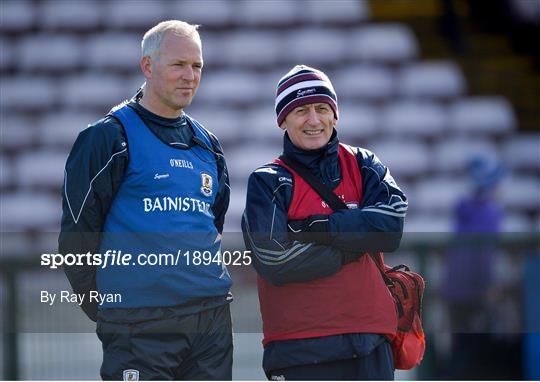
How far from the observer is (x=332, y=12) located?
10.9 meters

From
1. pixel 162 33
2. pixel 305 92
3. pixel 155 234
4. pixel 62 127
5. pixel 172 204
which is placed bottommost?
pixel 155 234

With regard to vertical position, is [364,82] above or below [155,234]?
above

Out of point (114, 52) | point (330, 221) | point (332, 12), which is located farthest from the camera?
point (332, 12)

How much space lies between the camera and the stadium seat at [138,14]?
10898 mm

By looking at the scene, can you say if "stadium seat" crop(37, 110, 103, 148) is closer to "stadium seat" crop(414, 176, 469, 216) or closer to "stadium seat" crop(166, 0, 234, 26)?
"stadium seat" crop(166, 0, 234, 26)

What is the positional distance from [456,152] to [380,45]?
133cm

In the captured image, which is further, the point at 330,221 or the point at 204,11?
the point at 204,11

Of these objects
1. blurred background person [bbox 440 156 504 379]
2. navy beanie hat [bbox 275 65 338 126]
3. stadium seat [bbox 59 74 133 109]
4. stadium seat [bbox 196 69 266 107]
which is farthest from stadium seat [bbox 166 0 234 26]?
navy beanie hat [bbox 275 65 338 126]

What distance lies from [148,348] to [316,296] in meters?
0.61

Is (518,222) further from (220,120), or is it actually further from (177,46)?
(177,46)

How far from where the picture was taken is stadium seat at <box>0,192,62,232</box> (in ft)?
31.7

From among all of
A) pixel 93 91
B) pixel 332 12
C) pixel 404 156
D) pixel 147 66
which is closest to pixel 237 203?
pixel 404 156

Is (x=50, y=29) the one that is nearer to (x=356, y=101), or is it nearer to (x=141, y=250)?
(x=356, y=101)

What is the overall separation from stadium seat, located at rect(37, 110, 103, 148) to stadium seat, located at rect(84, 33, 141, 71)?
557 millimetres
